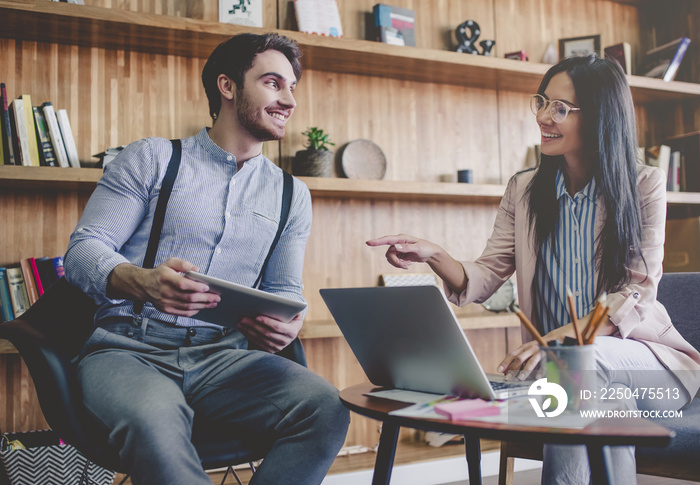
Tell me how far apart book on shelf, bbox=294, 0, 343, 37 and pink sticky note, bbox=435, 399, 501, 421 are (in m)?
2.10

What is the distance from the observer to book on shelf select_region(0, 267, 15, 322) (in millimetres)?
2209

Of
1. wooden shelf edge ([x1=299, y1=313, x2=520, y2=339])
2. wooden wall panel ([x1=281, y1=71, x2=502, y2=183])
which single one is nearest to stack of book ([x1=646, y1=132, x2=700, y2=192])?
wooden wall panel ([x1=281, y1=71, x2=502, y2=183])

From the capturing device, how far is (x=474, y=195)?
284cm

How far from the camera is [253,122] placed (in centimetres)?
171

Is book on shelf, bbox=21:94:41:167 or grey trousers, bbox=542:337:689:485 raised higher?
book on shelf, bbox=21:94:41:167

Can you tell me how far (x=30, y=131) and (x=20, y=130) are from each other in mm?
33

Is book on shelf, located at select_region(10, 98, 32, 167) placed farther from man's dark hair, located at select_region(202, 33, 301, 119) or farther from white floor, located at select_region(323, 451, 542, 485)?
white floor, located at select_region(323, 451, 542, 485)

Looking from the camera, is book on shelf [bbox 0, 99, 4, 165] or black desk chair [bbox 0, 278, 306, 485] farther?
book on shelf [bbox 0, 99, 4, 165]

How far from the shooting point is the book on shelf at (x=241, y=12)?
103 inches

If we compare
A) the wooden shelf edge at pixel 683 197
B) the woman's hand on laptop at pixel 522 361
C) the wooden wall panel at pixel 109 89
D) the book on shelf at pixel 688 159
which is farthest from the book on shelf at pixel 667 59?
the woman's hand on laptop at pixel 522 361

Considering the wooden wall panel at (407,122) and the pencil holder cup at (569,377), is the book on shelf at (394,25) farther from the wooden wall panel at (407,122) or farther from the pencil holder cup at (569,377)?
the pencil holder cup at (569,377)

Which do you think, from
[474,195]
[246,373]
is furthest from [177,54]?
[246,373]

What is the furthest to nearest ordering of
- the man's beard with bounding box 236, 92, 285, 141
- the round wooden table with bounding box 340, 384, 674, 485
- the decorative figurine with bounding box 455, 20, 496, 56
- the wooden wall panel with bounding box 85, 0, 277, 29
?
the decorative figurine with bounding box 455, 20, 496, 56 < the wooden wall panel with bounding box 85, 0, 277, 29 < the man's beard with bounding box 236, 92, 285, 141 < the round wooden table with bounding box 340, 384, 674, 485

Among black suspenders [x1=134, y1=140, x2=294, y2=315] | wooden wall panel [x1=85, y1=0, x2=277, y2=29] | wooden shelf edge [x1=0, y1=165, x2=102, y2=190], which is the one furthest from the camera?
wooden wall panel [x1=85, y1=0, x2=277, y2=29]
